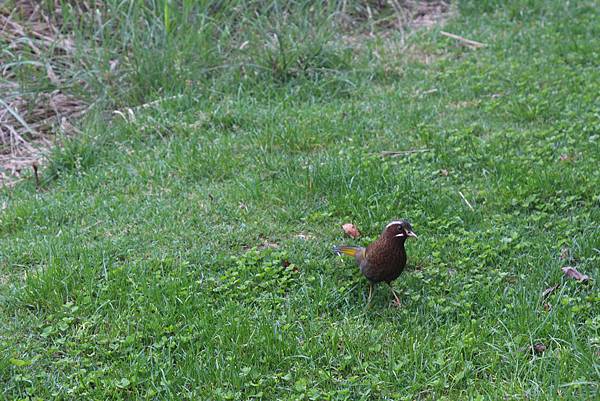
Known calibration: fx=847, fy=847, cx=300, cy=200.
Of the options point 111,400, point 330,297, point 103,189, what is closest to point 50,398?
point 111,400

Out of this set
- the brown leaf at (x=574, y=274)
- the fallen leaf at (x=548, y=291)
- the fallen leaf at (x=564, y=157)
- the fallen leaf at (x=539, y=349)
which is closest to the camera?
the fallen leaf at (x=539, y=349)

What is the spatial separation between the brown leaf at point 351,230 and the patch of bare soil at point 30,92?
2760 mm

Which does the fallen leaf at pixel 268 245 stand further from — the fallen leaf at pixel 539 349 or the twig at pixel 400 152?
the fallen leaf at pixel 539 349

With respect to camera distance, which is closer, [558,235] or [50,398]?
[50,398]

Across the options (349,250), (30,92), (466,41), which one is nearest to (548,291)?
(349,250)

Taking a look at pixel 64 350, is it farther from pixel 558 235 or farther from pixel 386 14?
pixel 386 14

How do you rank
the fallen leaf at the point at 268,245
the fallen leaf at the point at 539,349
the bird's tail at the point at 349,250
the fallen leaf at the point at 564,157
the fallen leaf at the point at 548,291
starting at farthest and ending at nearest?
1. the fallen leaf at the point at 564,157
2. the fallen leaf at the point at 268,245
3. the bird's tail at the point at 349,250
4. the fallen leaf at the point at 548,291
5. the fallen leaf at the point at 539,349

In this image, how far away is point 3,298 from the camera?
4805 millimetres

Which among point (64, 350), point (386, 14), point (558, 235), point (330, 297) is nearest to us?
point (64, 350)

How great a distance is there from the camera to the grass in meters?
4.14

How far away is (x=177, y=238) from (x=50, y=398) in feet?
5.34

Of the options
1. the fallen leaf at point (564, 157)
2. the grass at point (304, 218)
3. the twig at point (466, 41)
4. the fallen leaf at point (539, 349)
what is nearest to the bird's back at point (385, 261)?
the grass at point (304, 218)

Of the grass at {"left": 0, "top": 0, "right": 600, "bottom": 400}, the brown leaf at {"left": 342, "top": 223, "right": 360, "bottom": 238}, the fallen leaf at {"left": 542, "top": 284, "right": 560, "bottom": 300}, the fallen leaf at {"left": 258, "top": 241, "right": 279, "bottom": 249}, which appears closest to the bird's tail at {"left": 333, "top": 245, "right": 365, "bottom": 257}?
the grass at {"left": 0, "top": 0, "right": 600, "bottom": 400}

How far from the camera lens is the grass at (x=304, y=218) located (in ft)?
13.6
